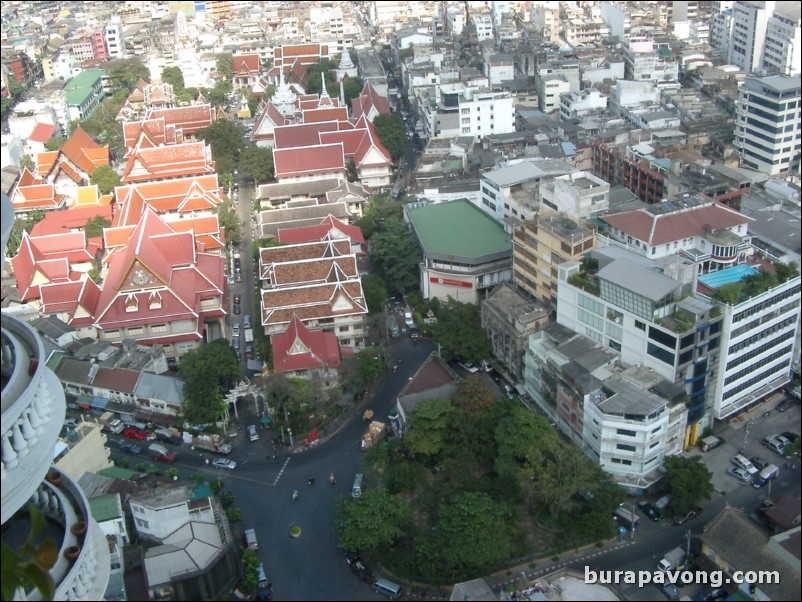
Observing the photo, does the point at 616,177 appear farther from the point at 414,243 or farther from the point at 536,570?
the point at 536,570

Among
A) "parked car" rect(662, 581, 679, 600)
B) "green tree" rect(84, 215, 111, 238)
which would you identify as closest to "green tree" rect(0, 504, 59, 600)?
"parked car" rect(662, 581, 679, 600)

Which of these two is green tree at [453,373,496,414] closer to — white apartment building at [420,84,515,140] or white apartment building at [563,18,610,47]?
white apartment building at [420,84,515,140]

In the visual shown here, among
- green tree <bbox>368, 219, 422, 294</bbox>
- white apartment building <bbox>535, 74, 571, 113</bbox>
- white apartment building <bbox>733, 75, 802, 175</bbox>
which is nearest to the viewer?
green tree <bbox>368, 219, 422, 294</bbox>

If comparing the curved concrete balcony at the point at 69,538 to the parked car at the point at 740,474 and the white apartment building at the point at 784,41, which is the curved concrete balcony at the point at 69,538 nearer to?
the parked car at the point at 740,474

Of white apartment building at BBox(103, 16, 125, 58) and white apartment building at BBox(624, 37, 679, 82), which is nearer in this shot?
white apartment building at BBox(624, 37, 679, 82)

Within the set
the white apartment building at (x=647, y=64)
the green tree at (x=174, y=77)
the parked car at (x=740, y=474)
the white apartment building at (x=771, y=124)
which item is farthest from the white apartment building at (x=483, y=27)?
the parked car at (x=740, y=474)
